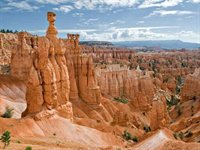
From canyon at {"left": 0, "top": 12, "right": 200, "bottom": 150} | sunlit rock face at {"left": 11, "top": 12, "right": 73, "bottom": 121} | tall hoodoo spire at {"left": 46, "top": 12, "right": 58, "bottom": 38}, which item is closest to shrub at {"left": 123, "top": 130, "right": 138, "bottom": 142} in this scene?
canyon at {"left": 0, "top": 12, "right": 200, "bottom": 150}

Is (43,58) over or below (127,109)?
over

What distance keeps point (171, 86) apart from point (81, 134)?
62.2 metres

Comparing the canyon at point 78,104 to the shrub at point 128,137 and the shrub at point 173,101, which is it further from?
the shrub at point 173,101

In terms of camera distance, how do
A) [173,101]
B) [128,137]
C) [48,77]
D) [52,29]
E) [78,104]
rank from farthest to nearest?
[173,101]
[78,104]
[128,137]
[52,29]
[48,77]

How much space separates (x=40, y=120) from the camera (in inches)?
1088

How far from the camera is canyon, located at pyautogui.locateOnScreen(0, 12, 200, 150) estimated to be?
1060 inches

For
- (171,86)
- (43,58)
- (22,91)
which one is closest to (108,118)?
(22,91)

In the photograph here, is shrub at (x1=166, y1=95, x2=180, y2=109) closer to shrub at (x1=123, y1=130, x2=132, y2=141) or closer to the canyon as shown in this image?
the canyon

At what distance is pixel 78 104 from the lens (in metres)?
48.8

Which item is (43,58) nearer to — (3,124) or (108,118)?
(3,124)

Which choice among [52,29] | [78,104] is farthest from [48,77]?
[78,104]

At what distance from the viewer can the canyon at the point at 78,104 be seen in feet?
88.3


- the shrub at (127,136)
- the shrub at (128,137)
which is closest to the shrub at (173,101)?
the shrub at (128,137)

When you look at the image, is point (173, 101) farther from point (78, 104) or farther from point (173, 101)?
point (78, 104)
